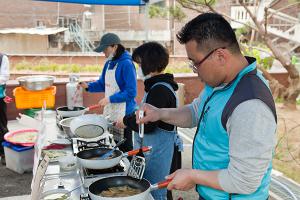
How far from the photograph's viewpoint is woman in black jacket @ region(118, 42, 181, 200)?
8.35ft

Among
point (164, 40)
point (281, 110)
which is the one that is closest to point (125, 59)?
point (281, 110)

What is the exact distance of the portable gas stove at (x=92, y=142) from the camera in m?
2.63

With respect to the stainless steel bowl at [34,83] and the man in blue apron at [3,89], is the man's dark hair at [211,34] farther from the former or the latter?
the stainless steel bowl at [34,83]

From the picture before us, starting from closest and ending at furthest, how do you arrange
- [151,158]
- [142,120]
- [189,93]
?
[142,120], [151,158], [189,93]

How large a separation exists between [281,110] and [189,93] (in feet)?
7.01

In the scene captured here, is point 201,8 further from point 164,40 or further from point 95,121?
point 164,40

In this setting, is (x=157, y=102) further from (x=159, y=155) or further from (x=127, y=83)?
(x=127, y=83)

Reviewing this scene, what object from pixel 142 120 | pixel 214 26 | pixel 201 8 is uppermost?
pixel 201 8

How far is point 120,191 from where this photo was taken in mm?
1818

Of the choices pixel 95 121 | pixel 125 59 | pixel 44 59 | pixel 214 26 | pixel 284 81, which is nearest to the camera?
pixel 214 26

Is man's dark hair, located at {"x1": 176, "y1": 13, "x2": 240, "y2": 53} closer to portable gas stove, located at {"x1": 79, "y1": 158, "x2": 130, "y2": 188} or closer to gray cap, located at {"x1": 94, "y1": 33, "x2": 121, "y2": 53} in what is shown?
portable gas stove, located at {"x1": 79, "y1": 158, "x2": 130, "y2": 188}

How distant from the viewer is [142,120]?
2078 mm

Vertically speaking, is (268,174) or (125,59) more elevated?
(125,59)

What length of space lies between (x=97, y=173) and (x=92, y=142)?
23.5 inches
